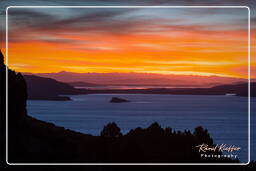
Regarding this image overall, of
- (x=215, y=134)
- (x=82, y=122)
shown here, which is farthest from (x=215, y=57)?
(x=82, y=122)

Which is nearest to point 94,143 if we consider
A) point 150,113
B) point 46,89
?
point 150,113

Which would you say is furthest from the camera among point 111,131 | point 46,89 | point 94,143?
point 46,89

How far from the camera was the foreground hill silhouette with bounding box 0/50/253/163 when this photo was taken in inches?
379

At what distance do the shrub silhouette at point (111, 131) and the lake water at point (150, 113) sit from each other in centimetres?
9

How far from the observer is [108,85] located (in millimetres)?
10305

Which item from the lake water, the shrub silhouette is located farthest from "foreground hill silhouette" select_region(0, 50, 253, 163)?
the lake water

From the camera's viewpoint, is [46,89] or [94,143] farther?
[46,89]

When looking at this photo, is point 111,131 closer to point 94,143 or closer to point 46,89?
point 94,143

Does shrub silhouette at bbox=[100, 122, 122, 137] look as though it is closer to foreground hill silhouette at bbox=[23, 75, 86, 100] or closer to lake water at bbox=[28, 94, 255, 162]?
lake water at bbox=[28, 94, 255, 162]

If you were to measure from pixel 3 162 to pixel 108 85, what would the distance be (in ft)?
8.31

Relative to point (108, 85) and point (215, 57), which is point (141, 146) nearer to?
point (108, 85)

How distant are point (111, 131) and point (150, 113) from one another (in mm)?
909

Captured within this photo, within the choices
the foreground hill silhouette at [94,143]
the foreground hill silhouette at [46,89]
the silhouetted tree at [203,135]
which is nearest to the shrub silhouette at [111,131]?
the foreground hill silhouette at [94,143]

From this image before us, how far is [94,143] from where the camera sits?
32.8 ft
